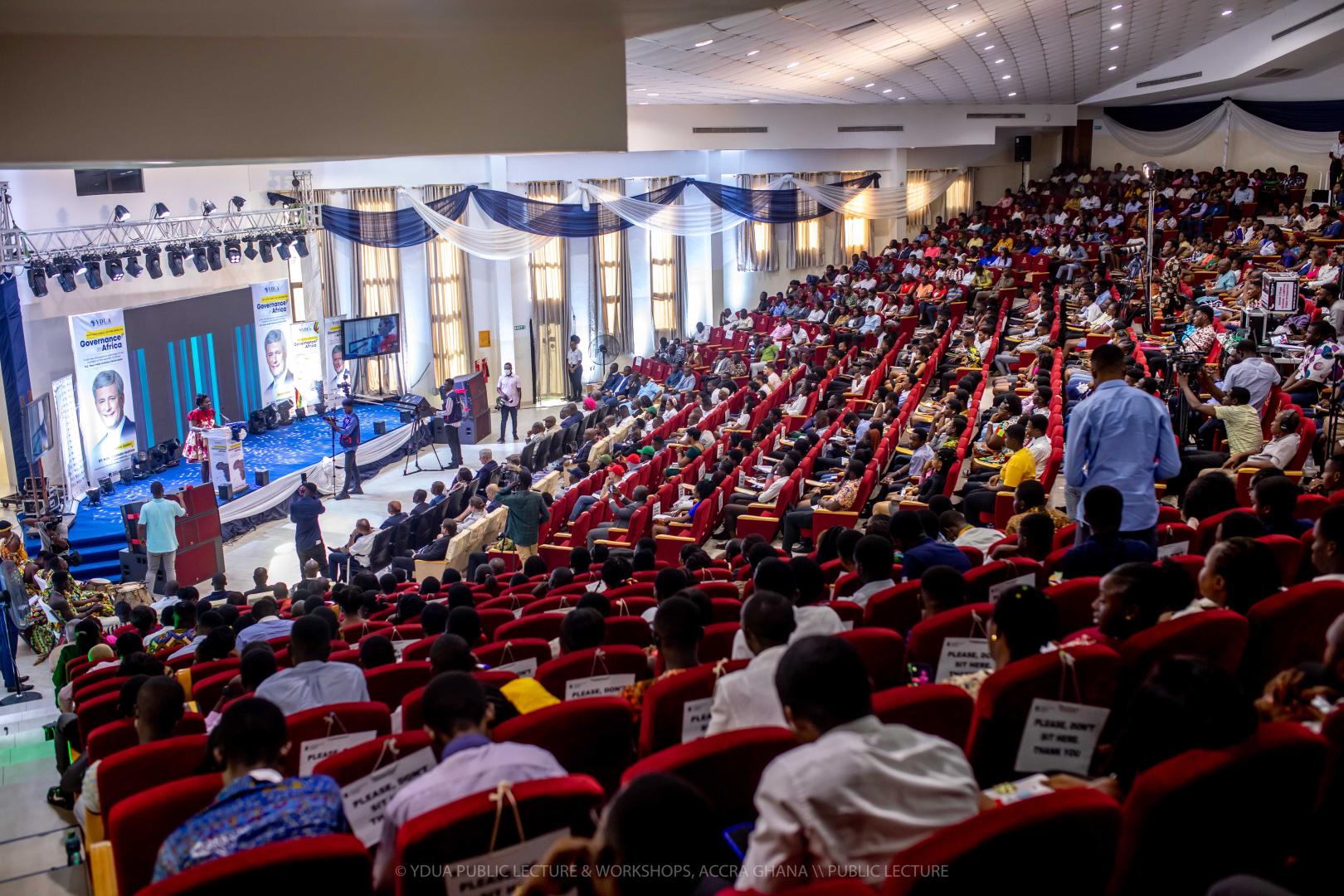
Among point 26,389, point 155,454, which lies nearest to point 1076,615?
point 26,389

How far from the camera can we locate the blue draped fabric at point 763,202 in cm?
1983

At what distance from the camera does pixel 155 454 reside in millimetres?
15664

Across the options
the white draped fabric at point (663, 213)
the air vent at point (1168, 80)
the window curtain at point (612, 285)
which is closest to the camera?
the white draped fabric at point (663, 213)

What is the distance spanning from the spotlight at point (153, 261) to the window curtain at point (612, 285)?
30.1 ft

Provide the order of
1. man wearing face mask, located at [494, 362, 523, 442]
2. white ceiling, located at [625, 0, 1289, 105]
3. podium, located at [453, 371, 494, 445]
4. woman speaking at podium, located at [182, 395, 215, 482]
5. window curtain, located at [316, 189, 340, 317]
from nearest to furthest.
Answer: white ceiling, located at [625, 0, 1289, 105] → woman speaking at podium, located at [182, 395, 215, 482] → podium, located at [453, 371, 494, 445] → man wearing face mask, located at [494, 362, 523, 442] → window curtain, located at [316, 189, 340, 317]

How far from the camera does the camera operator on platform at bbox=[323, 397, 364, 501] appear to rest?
1523 cm

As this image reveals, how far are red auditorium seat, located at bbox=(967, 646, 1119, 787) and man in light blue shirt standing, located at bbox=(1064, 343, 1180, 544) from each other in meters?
2.22

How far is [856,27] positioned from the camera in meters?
11.2

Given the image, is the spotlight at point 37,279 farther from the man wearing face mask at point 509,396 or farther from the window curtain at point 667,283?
the window curtain at point 667,283

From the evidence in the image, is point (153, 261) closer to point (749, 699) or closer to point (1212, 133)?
point (749, 699)

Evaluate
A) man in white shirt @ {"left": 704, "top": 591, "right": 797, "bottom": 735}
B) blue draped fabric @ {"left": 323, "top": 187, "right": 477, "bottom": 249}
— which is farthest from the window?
man in white shirt @ {"left": 704, "top": 591, "right": 797, "bottom": 735}

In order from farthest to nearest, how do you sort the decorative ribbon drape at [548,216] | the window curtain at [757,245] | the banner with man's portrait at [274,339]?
the window curtain at [757,245] < the banner with man's portrait at [274,339] < the decorative ribbon drape at [548,216]

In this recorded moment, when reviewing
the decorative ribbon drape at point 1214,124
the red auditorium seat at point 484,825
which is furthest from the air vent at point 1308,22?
the red auditorium seat at point 484,825

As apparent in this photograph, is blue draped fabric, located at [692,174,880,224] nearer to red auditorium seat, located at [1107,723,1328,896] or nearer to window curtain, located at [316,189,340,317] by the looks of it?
window curtain, located at [316,189,340,317]
